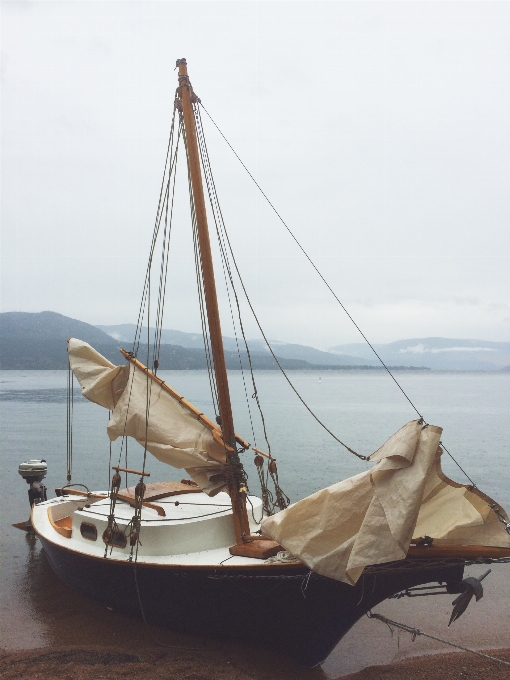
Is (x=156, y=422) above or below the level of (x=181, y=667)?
above

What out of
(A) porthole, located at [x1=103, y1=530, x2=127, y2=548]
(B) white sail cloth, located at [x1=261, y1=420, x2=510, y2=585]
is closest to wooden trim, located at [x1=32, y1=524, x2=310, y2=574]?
(A) porthole, located at [x1=103, y1=530, x2=127, y2=548]

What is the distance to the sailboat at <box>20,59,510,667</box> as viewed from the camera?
8922 millimetres

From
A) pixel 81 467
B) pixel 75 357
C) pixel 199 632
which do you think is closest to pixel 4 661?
Result: pixel 199 632

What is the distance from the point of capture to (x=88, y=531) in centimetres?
1304

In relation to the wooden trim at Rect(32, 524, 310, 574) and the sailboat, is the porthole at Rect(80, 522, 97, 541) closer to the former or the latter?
the sailboat

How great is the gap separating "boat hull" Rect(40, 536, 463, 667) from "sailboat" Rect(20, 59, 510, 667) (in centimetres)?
3

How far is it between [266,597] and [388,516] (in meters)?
3.49

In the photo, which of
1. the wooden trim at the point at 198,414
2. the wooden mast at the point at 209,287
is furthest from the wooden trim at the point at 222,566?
the wooden trim at the point at 198,414

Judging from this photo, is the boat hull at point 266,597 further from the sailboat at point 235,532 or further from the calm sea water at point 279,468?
the calm sea water at point 279,468

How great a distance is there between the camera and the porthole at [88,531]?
12.9 meters

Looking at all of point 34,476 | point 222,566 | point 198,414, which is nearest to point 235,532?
point 222,566

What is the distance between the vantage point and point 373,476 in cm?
889

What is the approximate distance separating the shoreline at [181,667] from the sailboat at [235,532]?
1.63ft

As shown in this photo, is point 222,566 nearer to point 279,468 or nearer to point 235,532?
point 235,532
